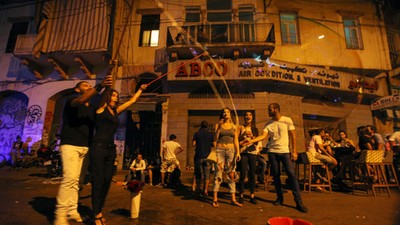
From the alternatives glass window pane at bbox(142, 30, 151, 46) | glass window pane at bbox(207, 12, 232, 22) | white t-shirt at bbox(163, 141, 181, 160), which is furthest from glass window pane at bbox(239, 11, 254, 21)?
white t-shirt at bbox(163, 141, 181, 160)

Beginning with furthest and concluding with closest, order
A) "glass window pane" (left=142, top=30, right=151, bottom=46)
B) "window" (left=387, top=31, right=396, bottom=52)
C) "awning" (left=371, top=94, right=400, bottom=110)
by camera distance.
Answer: "window" (left=387, top=31, right=396, bottom=52) → "glass window pane" (left=142, top=30, right=151, bottom=46) → "awning" (left=371, top=94, right=400, bottom=110)

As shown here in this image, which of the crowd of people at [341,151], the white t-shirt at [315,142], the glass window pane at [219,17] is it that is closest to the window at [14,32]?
the glass window pane at [219,17]

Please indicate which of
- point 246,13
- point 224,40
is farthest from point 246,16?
point 224,40

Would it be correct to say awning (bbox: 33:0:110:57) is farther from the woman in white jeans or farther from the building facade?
the woman in white jeans

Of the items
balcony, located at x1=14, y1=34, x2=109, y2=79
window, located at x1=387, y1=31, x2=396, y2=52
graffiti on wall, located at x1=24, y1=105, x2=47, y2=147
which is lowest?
graffiti on wall, located at x1=24, y1=105, x2=47, y2=147

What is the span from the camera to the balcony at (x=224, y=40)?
1091 centimetres

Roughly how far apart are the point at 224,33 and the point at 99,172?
10414 mm

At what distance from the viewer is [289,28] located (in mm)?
12883

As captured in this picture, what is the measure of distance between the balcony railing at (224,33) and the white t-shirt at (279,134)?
25.6ft

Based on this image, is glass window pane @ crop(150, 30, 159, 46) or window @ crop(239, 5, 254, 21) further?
glass window pane @ crop(150, 30, 159, 46)

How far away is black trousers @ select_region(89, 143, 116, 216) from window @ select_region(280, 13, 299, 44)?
40.0 feet

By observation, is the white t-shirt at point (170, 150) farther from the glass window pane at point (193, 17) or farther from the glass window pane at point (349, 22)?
the glass window pane at point (349, 22)

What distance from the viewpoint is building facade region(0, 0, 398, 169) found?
11.2m

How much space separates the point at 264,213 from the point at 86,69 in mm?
11944
